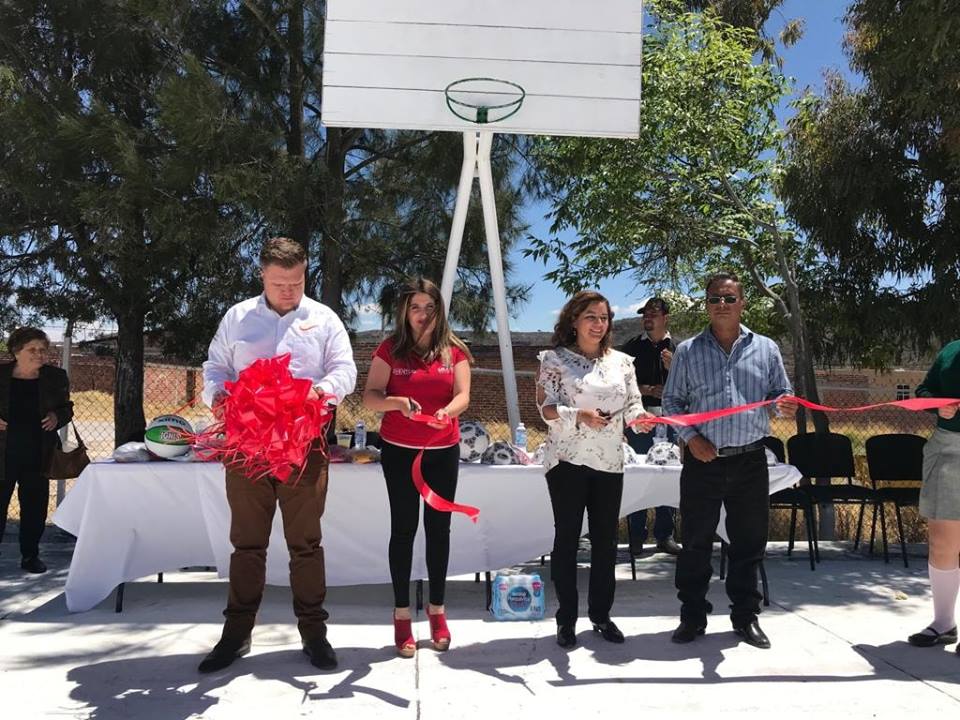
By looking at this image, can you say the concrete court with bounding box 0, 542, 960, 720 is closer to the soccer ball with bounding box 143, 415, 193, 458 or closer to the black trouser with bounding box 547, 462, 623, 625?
the black trouser with bounding box 547, 462, 623, 625

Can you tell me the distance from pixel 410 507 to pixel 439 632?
581 mm

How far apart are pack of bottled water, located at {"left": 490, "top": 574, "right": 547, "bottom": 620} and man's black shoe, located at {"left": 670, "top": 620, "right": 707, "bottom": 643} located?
0.68 m

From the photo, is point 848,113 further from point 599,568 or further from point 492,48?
point 599,568

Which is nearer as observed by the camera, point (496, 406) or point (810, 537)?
point (810, 537)

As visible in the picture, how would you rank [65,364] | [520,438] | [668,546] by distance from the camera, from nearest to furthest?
[520,438]
[668,546]
[65,364]

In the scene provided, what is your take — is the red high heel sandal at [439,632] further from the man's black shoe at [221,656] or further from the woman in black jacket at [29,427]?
the woman in black jacket at [29,427]

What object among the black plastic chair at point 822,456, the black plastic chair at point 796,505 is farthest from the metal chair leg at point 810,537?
the black plastic chair at point 822,456

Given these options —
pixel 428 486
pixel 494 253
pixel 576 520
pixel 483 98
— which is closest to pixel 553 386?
pixel 576 520

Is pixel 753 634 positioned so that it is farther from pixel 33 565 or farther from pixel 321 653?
pixel 33 565

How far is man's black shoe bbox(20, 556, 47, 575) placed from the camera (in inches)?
200

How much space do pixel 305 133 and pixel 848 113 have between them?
5136 millimetres

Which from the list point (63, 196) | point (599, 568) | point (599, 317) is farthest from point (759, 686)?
point (63, 196)

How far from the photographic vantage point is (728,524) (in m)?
3.92

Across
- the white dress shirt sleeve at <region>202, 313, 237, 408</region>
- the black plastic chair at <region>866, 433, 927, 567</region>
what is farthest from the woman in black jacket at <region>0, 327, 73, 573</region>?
the black plastic chair at <region>866, 433, 927, 567</region>
